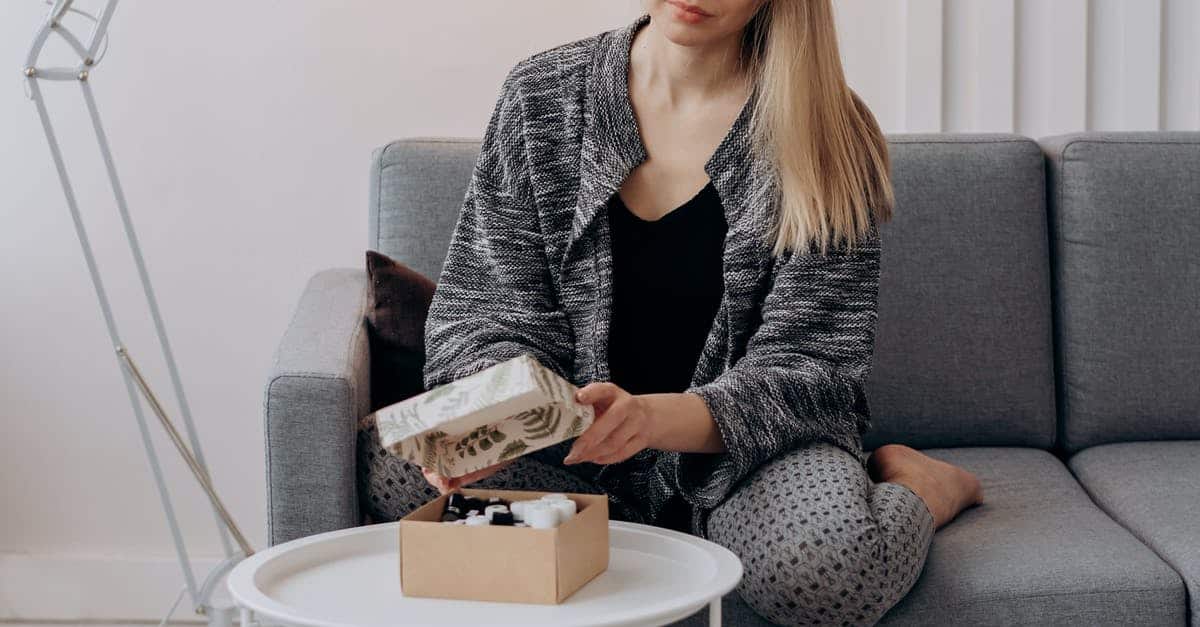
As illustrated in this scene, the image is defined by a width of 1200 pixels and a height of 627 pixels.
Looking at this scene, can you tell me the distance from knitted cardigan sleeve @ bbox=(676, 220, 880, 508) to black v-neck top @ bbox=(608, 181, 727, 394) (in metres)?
0.08

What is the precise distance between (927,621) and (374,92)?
131cm

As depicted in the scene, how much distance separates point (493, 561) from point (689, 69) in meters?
0.76

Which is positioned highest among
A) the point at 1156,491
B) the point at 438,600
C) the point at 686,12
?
the point at 686,12

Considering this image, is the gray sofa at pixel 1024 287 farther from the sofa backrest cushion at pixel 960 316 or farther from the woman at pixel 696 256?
the woman at pixel 696 256

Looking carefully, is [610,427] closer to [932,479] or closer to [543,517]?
[543,517]

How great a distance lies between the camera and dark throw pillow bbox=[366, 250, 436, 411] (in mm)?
1538

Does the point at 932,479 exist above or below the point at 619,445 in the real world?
below

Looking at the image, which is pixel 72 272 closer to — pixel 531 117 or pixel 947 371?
pixel 531 117

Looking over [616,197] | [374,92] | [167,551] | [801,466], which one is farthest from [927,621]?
[167,551]

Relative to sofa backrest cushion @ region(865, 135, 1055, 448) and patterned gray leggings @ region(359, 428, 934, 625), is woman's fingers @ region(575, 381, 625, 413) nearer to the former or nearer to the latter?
patterned gray leggings @ region(359, 428, 934, 625)

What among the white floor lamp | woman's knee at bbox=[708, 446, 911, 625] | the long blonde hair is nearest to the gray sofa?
the white floor lamp

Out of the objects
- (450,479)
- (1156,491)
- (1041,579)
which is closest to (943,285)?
(1156,491)

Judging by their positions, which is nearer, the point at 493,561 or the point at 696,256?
the point at 493,561

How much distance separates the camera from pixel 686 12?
135 cm
